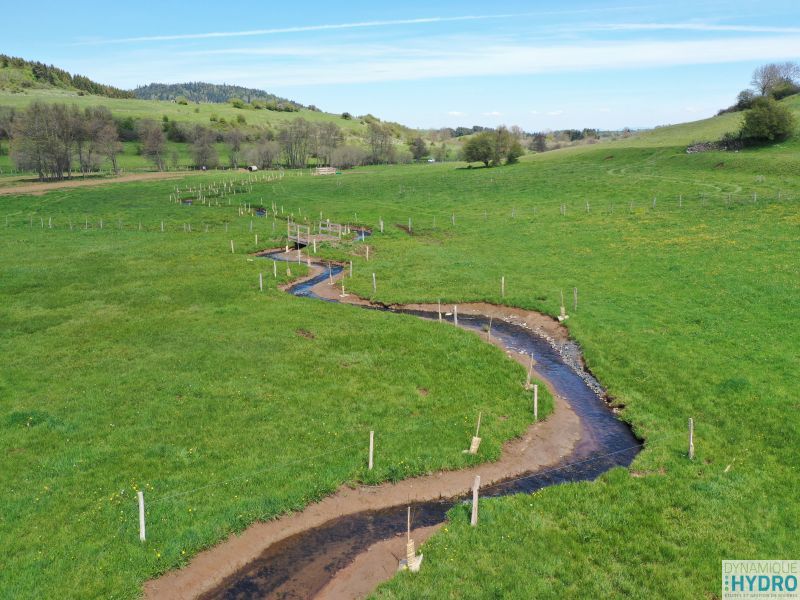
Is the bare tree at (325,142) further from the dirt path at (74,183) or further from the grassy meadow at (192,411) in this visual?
the grassy meadow at (192,411)

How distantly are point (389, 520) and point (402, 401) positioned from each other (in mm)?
7616

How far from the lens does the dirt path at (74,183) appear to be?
347ft

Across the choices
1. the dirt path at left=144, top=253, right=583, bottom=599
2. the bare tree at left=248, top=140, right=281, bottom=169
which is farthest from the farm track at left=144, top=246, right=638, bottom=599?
the bare tree at left=248, top=140, right=281, bottom=169

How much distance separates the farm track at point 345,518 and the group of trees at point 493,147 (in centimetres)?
11711

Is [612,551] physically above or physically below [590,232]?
below

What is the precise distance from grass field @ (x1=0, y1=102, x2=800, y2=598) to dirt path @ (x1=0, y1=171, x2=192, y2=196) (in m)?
59.0

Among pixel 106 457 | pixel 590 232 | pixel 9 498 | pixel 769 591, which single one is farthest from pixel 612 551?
pixel 590 232

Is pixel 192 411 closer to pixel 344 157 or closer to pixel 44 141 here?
pixel 44 141

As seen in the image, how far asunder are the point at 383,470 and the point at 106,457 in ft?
35.0

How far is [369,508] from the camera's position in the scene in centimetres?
1886

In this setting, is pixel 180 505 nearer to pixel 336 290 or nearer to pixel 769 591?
pixel 769 591

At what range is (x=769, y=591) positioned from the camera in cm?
1446

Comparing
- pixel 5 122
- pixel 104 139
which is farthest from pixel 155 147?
pixel 5 122

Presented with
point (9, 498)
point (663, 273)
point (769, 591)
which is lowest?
point (769, 591)
